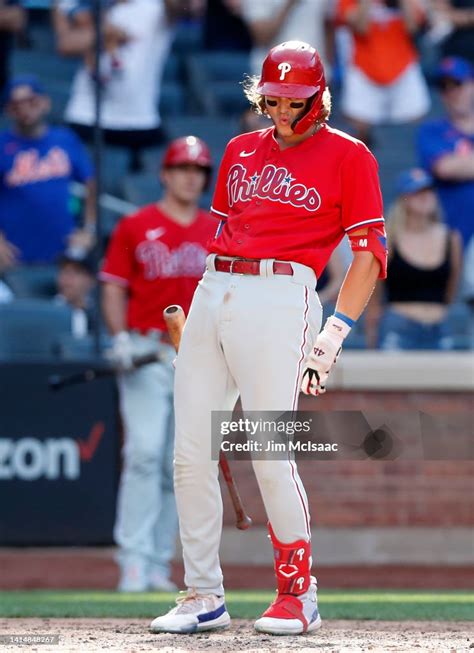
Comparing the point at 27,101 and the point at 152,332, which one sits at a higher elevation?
the point at 27,101

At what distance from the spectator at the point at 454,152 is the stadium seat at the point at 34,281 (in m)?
2.81

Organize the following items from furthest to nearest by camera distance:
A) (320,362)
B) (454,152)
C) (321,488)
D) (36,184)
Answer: (454,152)
(36,184)
(321,488)
(320,362)

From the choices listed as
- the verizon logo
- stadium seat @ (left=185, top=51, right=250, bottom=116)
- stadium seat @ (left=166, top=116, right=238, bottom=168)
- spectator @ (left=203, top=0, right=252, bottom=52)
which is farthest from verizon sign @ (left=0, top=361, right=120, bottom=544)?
spectator @ (left=203, top=0, right=252, bottom=52)

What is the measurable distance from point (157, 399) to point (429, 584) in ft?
6.87

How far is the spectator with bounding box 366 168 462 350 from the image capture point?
365 inches

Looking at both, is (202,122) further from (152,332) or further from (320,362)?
(320,362)

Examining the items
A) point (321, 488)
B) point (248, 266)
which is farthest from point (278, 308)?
point (321, 488)

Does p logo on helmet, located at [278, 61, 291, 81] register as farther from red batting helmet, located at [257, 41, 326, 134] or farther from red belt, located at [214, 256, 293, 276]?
red belt, located at [214, 256, 293, 276]

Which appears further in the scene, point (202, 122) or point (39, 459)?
point (202, 122)

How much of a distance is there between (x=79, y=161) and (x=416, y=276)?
2.59m

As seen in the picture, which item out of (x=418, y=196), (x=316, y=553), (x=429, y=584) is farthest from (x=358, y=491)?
(x=418, y=196)

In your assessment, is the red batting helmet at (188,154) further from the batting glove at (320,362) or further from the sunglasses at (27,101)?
the batting glove at (320,362)

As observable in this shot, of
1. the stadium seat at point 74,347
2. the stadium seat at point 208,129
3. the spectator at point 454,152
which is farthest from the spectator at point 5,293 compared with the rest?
the spectator at point 454,152

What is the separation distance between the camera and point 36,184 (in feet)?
32.9
